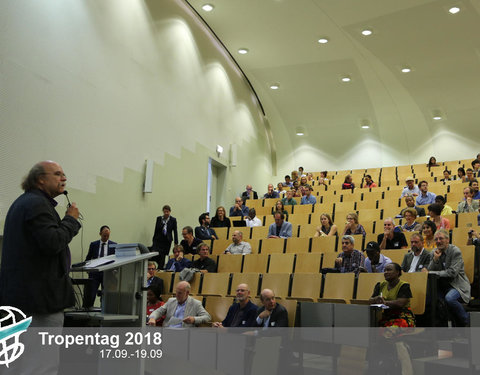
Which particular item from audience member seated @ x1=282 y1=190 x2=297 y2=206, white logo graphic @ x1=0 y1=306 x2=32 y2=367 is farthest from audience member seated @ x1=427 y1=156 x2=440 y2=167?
white logo graphic @ x1=0 y1=306 x2=32 y2=367

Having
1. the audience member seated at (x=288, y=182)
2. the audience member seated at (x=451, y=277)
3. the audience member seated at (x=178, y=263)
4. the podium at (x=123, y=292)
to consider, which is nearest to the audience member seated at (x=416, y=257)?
the audience member seated at (x=451, y=277)

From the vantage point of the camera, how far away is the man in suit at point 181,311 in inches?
165

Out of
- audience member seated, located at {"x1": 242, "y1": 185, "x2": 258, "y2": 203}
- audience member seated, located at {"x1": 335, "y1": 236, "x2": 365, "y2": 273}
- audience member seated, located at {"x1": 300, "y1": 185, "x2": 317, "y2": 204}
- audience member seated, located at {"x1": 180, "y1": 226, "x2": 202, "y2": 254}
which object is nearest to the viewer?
audience member seated, located at {"x1": 335, "y1": 236, "x2": 365, "y2": 273}

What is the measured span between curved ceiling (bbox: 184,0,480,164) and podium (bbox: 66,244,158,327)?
725 cm

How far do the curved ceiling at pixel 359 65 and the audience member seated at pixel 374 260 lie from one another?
5.67 meters

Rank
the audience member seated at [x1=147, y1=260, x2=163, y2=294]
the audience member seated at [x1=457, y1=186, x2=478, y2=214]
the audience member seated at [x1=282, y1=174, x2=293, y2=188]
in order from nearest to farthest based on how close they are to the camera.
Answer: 1. the audience member seated at [x1=147, y1=260, x2=163, y2=294]
2. the audience member seated at [x1=457, y1=186, x2=478, y2=214]
3. the audience member seated at [x1=282, y1=174, x2=293, y2=188]

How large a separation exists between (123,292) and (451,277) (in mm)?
2735

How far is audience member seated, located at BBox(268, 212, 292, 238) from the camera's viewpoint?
669 cm

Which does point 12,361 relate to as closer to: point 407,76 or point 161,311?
point 161,311

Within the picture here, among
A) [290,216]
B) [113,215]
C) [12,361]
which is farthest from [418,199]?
[12,361]

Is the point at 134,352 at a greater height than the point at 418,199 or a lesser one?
lesser

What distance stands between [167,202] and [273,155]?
5.92 meters

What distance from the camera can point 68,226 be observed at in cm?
205

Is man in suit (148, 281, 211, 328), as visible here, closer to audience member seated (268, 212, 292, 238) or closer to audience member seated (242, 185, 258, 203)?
audience member seated (268, 212, 292, 238)
